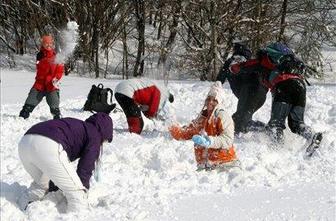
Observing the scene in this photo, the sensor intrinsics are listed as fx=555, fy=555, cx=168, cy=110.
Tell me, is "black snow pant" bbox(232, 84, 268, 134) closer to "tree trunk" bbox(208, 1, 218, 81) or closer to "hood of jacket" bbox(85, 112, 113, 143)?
"hood of jacket" bbox(85, 112, 113, 143)

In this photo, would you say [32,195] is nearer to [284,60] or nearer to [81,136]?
[81,136]

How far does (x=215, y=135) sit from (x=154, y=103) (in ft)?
6.33

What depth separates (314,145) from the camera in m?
6.04

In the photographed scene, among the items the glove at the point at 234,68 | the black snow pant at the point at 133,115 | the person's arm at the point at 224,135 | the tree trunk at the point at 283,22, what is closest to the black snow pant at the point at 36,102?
the black snow pant at the point at 133,115

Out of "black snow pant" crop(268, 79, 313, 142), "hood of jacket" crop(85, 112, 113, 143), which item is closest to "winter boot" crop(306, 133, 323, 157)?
"black snow pant" crop(268, 79, 313, 142)

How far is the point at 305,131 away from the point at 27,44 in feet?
50.1

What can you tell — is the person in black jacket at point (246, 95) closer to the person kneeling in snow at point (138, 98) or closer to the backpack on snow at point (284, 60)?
the backpack on snow at point (284, 60)

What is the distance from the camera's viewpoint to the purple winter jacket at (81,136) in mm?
4133

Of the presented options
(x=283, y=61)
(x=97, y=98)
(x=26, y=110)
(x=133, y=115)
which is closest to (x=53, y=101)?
(x=26, y=110)

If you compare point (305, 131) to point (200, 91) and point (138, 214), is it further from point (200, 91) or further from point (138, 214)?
point (200, 91)

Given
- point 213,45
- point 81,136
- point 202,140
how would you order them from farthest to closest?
point 213,45
point 202,140
point 81,136

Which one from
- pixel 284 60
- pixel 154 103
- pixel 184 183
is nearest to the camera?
pixel 184 183

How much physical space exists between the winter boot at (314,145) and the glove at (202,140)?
57.7 inches

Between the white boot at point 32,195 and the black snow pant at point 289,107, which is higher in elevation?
the black snow pant at point 289,107
